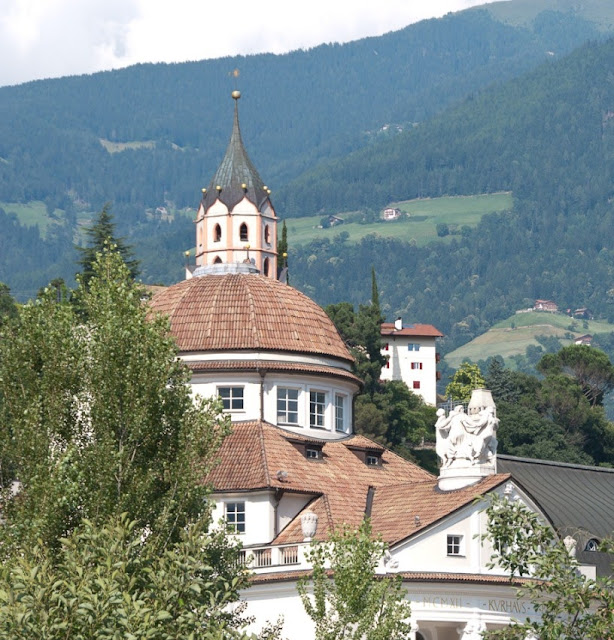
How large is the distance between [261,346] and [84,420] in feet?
105

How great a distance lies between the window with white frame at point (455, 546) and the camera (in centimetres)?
7988

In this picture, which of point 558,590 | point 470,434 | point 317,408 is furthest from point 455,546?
point 558,590

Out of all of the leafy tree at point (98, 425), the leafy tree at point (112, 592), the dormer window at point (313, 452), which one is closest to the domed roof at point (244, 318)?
the dormer window at point (313, 452)

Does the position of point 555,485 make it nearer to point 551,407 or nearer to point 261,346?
point 261,346

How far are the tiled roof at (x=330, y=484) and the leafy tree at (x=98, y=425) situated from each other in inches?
895

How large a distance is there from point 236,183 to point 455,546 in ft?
267

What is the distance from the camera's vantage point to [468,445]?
83000 millimetres

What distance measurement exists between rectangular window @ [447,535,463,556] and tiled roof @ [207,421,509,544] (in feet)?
3.68

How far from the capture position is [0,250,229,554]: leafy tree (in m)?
56.5

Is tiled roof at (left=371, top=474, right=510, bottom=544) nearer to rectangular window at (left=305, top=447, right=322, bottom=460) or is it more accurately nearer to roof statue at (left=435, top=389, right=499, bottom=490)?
roof statue at (left=435, top=389, right=499, bottom=490)

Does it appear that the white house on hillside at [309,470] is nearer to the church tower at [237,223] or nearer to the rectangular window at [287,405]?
the rectangular window at [287,405]

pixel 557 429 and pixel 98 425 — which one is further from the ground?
pixel 557 429

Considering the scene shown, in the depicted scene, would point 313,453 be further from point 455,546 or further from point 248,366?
point 455,546

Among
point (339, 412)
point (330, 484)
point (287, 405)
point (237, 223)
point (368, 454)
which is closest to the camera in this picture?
point (330, 484)
